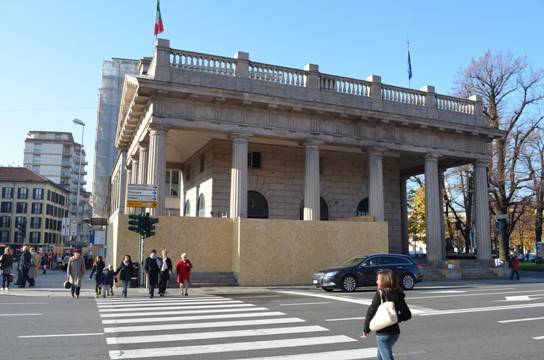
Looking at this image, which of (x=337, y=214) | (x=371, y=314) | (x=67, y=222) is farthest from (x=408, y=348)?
(x=67, y=222)

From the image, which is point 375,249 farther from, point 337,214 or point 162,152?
point 162,152

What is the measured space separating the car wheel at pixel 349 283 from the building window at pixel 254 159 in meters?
11.6

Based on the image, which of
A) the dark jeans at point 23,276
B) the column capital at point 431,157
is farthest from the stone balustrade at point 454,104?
the dark jeans at point 23,276

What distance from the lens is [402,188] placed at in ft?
117

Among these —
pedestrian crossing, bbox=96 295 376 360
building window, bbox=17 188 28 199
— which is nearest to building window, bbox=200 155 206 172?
pedestrian crossing, bbox=96 295 376 360

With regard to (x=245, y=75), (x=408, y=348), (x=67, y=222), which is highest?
(x=245, y=75)

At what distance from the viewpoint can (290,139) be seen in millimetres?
26234

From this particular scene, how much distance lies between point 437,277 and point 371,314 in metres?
23.9

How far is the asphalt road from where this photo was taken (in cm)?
802

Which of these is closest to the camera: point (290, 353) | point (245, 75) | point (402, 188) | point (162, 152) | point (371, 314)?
point (371, 314)

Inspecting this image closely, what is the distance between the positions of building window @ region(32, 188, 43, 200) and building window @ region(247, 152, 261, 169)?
260ft

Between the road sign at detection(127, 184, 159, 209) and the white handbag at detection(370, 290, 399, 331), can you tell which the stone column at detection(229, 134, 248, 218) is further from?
the white handbag at detection(370, 290, 399, 331)

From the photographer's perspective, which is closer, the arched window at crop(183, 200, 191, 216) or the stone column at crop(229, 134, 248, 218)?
the stone column at crop(229, 134, 248, 218)

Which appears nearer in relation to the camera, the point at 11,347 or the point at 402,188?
the point at 11,347
